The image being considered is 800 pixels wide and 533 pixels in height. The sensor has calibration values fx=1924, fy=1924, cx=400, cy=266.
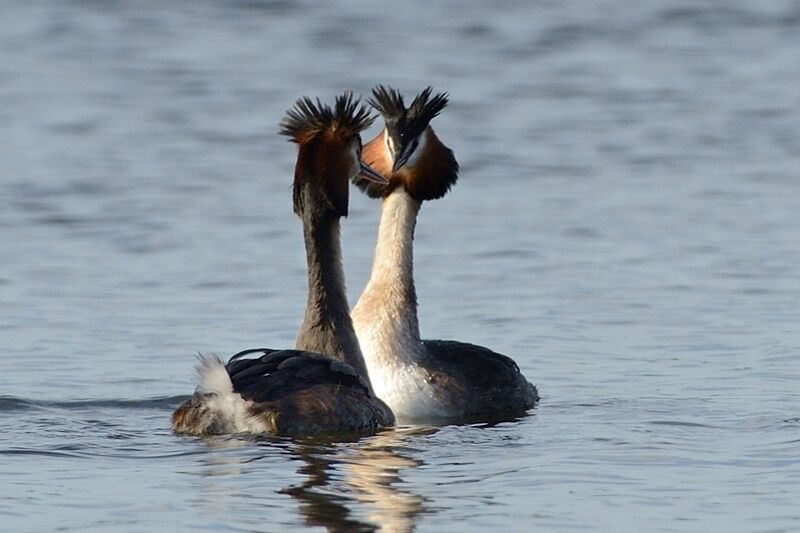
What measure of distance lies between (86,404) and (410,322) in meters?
1.80

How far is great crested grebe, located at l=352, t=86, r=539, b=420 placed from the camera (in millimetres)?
10180

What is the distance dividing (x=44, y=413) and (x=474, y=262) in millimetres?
4800

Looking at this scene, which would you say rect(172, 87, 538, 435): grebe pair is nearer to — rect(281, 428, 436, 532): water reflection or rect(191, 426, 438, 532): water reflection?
rect(191, 426, 438, 532): water reflection

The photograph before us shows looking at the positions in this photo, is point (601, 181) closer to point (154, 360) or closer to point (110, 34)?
point (154, 360)

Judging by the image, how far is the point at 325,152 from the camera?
9703 millimetres

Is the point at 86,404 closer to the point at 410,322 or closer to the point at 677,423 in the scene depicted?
the point at 410,322

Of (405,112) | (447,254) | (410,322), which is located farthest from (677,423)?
(447,254)

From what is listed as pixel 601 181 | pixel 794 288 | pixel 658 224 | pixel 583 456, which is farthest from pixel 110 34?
pixel 583 456

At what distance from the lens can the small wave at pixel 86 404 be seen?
9.96 m

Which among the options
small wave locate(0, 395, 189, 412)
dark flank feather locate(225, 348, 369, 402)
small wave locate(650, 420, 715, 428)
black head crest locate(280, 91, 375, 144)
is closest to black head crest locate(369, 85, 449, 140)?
black head crest locate(280, 91, 375, 144)

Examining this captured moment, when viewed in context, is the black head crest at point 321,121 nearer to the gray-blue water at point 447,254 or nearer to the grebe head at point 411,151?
the grebe head at point 411,151

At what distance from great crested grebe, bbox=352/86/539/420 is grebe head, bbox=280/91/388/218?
2.49ft

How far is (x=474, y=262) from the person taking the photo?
13.9 meters

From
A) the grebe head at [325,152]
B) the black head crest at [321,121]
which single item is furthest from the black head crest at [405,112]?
the black head crest at [321,121]
